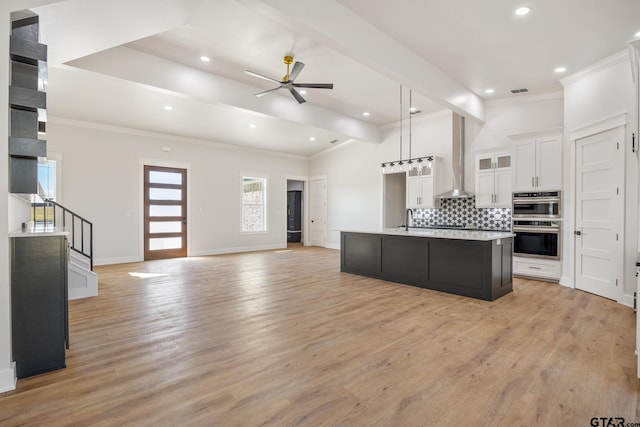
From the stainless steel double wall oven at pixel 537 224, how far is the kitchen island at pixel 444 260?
1145 millimetres

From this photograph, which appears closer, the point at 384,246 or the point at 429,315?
the point at 429,315

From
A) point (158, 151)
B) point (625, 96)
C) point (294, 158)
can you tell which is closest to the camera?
Result: point (625, 96)

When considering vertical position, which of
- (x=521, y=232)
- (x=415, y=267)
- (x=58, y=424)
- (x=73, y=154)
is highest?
(x=73, y=154)

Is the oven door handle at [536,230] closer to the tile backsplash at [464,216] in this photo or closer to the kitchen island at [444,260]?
the tile backsplash at [464,216]

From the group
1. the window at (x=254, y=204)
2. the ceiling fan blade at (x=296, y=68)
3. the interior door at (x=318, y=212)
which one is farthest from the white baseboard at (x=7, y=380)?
the interior door at (x=318, y=212)

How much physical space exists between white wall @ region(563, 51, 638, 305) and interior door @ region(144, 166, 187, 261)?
816 centimetres

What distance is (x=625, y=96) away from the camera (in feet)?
13.3

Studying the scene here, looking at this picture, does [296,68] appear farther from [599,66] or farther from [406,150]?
[406,150]

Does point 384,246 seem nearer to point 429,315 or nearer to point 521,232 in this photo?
point 429,315

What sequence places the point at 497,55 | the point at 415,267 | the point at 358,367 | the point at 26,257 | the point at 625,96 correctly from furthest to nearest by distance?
the point at 415,267
the point at 497,55
the point at 625,96
the point at 358,367
the point at 26,257

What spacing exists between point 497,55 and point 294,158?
22.7 ft

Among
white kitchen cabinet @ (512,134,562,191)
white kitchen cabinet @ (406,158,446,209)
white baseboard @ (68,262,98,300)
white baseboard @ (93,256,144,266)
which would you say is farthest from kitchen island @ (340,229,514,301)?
white baseboard @ (93,256,144,266)

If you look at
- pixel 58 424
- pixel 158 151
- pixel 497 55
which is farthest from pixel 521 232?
pixel 158 151

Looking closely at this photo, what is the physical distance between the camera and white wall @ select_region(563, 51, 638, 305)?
155 inches
